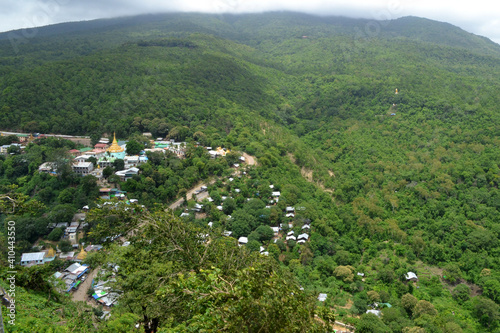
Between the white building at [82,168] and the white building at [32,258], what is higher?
the white building at [82,168]

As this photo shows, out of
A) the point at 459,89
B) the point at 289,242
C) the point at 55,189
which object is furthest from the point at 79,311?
the point at 459,89

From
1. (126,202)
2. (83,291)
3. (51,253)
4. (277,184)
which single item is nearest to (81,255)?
(51,253)

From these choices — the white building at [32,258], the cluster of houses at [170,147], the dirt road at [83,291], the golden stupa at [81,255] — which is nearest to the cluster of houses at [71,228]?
the golden stupa at [81,255]

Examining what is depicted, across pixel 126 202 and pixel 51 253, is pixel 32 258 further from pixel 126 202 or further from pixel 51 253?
pixel 126 202

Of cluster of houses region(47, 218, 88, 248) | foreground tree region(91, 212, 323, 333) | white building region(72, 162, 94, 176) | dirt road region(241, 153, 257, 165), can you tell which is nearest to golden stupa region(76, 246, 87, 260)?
cluster of houses region(47, 218, 88, 248)

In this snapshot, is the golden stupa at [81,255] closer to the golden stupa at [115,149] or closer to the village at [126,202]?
the village at [126,202]

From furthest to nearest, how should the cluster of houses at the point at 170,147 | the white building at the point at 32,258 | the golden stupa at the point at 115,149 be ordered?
1. the cluster of houses at the point at 170,147
2. the golden stupa at the point at 115,149
3. the white building at the point at 32,258

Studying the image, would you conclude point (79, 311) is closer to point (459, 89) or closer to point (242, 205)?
point (242, 205)

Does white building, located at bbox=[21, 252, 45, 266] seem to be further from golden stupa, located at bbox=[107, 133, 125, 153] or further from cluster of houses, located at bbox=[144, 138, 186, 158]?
cluster of houses, located at bbox=[144, 138, 186, 158]
